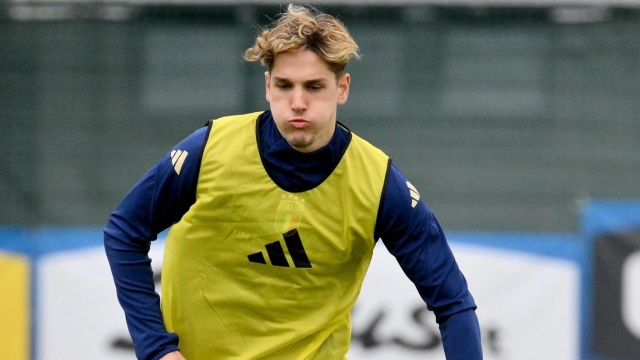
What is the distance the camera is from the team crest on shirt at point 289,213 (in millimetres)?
Result: 3223

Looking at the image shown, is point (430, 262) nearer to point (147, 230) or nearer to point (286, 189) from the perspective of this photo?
point (286, 189)

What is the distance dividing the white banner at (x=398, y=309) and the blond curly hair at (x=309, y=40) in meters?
Answer: 2.62

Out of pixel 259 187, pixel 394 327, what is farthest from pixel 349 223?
pixel 394 327

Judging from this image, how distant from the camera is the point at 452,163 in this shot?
5.84 meters

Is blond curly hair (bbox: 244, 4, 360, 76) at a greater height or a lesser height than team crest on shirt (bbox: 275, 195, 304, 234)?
greater

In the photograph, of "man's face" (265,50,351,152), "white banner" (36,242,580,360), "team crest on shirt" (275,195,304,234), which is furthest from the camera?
"white banner" (36,242,580,360)

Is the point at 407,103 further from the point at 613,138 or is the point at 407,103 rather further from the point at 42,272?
the point at 42,272

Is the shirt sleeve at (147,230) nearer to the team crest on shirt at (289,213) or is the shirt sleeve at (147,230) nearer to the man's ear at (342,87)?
the team crest on shirt at (289,213)

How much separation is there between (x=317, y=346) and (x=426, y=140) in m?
2.60

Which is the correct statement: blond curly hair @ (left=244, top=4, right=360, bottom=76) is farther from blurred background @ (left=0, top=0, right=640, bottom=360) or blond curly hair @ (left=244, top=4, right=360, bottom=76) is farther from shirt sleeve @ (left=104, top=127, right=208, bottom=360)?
blurred background @ (left=0, top=0, right=640, bottom=360)

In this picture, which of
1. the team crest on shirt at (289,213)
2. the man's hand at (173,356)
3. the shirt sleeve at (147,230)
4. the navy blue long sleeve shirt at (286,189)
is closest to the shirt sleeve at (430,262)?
the navy blue long sleeve shirt at (286,189)

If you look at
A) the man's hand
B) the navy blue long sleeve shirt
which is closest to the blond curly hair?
the navy blue long sleeve shirt

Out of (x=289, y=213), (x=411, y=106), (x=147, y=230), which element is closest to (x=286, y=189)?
(x=289, y=213)

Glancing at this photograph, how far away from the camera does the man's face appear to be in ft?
10.1
